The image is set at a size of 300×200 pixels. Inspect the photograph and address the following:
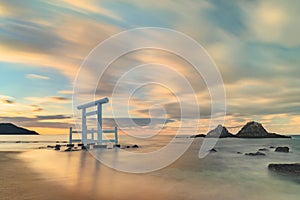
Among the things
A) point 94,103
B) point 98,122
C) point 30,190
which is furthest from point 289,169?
point 94,103

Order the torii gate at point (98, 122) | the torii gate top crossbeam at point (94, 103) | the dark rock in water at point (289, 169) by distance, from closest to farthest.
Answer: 1. the dark rock in water at point (289, 169)
2. the torii gate top crossbeam at point (94, 103)
3. the torii gate at point (98, 122)

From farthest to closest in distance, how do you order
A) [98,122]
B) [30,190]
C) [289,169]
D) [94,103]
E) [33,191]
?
[94,103]
[98,122]
[289,169]
[30,190]
[33,191]

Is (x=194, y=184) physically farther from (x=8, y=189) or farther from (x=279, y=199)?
(x=8, y=189)

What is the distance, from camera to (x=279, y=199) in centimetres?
1501

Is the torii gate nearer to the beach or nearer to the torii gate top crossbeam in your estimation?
the torii gate top crossbeam

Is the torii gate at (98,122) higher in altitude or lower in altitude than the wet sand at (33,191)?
higher

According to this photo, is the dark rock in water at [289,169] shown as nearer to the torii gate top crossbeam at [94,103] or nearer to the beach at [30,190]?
the beach at [30,190]

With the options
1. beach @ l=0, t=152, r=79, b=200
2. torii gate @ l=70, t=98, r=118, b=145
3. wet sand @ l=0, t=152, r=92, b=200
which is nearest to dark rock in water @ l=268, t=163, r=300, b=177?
wet sand @ l=0, t=152, r=92, b=200

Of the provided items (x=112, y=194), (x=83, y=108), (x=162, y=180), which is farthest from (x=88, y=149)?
(x=112, y=194)

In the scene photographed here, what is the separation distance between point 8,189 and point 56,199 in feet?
12.2

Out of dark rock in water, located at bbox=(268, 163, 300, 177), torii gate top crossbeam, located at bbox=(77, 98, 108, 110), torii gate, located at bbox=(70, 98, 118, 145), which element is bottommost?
dark rock in water, located at bbox=(268, 163, 300, 177)

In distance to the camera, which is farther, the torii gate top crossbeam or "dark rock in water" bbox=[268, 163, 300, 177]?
the torii gate top crossbeam

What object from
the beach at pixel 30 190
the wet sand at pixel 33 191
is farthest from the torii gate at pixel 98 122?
the wet sand at pixel 33 191

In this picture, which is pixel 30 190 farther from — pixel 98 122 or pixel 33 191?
pixel 98 122
